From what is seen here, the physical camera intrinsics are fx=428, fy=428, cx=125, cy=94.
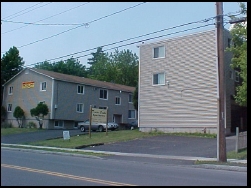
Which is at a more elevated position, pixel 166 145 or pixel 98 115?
pixel 98 115

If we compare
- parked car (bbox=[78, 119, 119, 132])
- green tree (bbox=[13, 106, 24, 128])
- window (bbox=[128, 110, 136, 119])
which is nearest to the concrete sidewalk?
green tree (bbox=[13, 106, 24, 128])

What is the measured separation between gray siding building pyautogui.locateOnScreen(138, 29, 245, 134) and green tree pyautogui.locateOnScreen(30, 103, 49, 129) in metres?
8.78

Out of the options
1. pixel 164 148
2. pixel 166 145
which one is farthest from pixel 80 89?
pixel 164 148

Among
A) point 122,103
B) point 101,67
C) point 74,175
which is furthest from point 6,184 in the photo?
point 101,67

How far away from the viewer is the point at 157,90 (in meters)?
36.0

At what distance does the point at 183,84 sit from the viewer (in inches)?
1341

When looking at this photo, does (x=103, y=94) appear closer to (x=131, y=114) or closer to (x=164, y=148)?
(x=131, y=114)

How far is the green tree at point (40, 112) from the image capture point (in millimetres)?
36719

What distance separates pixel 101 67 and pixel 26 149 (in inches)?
1769

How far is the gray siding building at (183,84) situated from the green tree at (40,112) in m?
8.78

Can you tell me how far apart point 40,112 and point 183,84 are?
1298 cm

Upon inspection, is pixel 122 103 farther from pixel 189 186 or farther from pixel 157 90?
pixel 189 186

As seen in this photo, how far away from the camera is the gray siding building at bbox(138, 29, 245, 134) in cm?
3238

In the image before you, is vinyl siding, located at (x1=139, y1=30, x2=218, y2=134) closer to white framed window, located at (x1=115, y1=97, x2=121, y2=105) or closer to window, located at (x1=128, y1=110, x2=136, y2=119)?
white framed window, located at (x1=115, y1=97, x2=121, y2=105)
